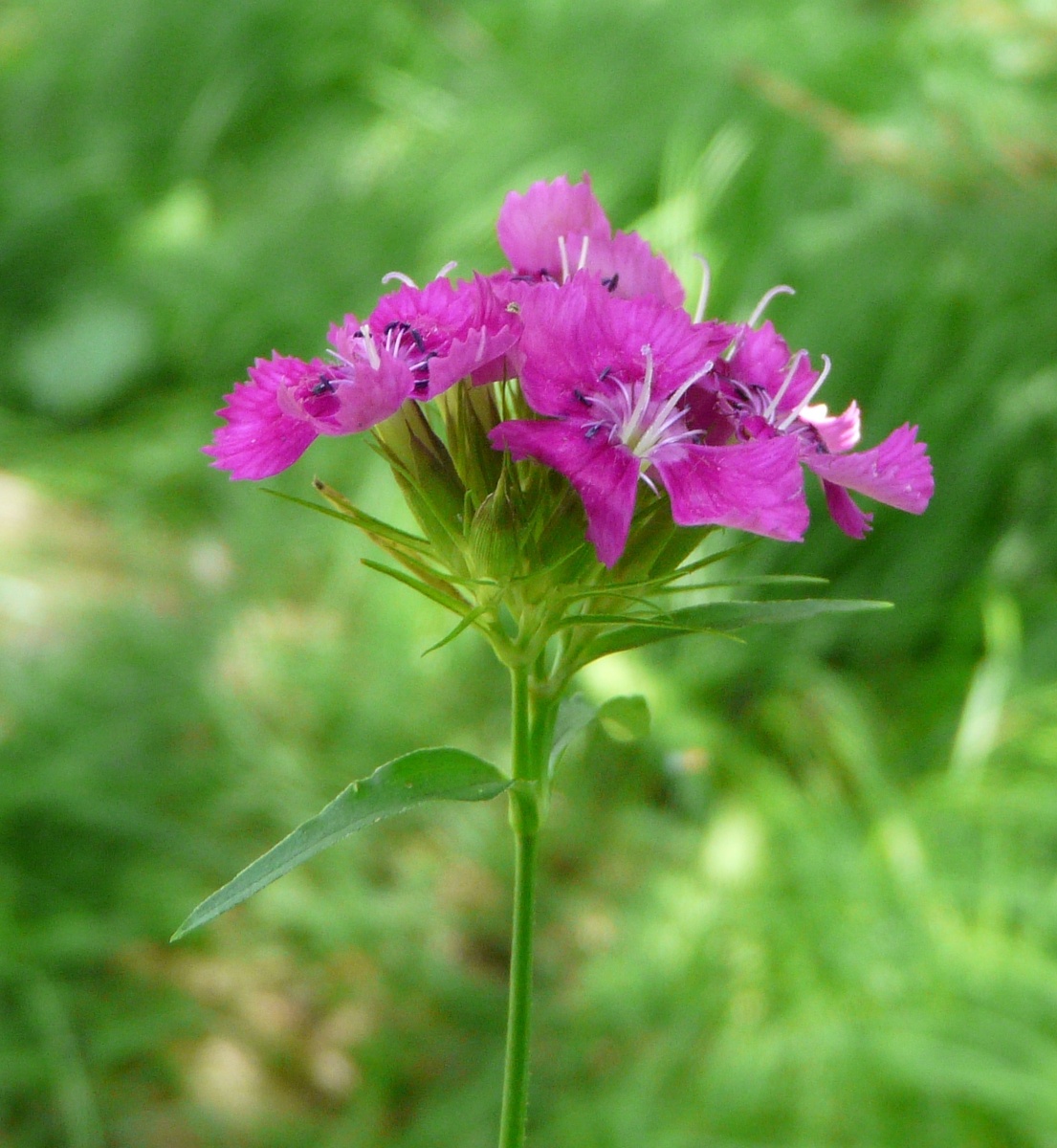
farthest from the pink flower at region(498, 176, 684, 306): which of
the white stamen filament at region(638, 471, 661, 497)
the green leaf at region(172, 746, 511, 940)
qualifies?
the green leaf at region(172, 746, 511, 940)

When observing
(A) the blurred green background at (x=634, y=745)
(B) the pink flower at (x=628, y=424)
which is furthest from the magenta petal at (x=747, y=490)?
(A) the blurred green background at (x=634, y=745)

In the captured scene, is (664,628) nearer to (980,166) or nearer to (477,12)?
(980,166)

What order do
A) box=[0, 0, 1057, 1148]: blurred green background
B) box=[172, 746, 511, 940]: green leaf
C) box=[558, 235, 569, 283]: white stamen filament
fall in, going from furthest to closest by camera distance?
box=[0, 0, 1057, 1148]: blurred green background → box=[558, 235, 569, 283]: white stamen filament → box=[172, 746, 511, 940]: green leaf

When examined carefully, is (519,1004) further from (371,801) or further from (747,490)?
(747,490)

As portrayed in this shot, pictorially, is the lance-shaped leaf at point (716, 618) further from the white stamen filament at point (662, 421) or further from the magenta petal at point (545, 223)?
the magenta petal at point (545, 223)

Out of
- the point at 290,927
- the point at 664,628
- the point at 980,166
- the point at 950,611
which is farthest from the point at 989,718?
the point at 664,628

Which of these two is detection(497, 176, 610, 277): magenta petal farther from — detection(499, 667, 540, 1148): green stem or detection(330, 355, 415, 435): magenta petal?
detection(499, 667, 540, 1148): green stem

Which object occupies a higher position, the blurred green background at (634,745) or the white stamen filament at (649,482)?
the blurred green background at (634,745)
